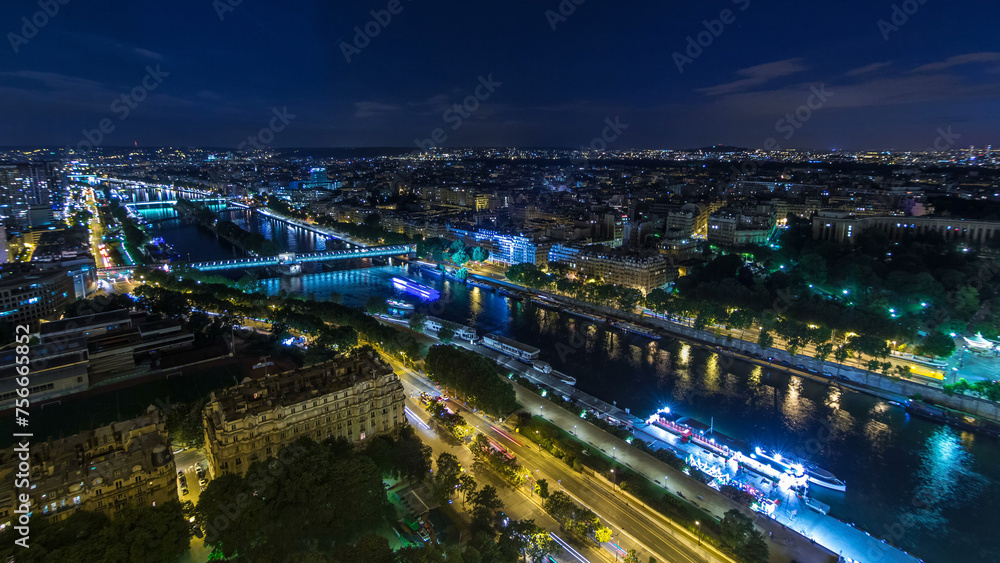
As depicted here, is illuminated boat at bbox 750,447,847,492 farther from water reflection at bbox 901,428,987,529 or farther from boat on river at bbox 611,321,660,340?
boat on river at bbox 611,321,660,340

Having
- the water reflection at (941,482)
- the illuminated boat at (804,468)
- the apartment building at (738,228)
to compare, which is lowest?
the water reflection at (941,482)

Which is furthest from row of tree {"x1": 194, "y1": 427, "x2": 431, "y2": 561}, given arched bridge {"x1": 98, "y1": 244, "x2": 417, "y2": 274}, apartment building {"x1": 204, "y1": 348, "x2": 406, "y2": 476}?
arched bridge {"x1": 98, "y1": 244, "x2": 417, "y2": 274}

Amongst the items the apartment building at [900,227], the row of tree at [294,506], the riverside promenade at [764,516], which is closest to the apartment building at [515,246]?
the apartment building at [900,227]

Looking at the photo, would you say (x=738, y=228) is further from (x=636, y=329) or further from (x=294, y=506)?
(x=294, y=506)

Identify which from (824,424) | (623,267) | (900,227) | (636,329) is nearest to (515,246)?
(623,267)

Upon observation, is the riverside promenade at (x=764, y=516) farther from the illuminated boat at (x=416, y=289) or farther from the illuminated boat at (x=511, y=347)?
the illuminated boat at (x=416, y=289)

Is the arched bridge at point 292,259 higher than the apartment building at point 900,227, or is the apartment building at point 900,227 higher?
the apartment building at point 900,227

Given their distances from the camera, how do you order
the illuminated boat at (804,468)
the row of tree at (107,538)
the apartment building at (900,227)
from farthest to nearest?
the apartment building at (900,227)
the illuminated boat at (804,468)
the row of tree at (107,538)

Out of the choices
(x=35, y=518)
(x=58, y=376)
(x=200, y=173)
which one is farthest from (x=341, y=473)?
(x=200, y=173)
